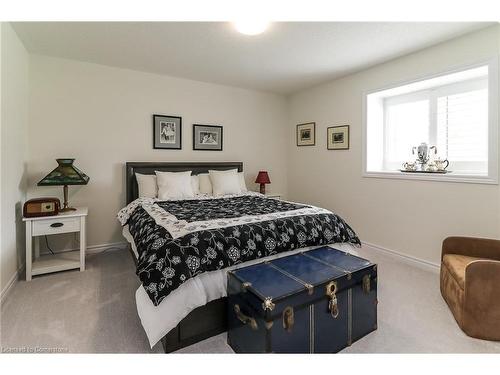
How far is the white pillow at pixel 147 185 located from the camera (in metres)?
3.41

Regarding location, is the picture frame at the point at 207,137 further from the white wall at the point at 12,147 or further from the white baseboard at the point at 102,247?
the white wall at the point at 12,147

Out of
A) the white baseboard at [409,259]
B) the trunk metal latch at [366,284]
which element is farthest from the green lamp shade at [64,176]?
the white baseboard at [409,259]

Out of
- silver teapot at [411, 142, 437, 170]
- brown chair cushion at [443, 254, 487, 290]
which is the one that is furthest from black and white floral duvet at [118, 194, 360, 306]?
silver teapot at [411, 142, 437, 170]

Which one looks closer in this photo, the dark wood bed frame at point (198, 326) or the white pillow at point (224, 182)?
the dark wood bed frame at point (198, 326)

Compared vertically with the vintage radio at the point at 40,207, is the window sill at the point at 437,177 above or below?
above

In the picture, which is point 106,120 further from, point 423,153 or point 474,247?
point 474,247

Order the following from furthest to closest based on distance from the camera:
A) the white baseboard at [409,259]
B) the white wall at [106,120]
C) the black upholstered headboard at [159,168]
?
the black upholstered headboard at [159,168]
the white wall at [106,120]
the white baseboard at [409,259]

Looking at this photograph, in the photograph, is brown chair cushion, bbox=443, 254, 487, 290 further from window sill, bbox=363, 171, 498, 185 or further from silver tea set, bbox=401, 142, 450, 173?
silver tea set, bbox=401, 142, 450, 173

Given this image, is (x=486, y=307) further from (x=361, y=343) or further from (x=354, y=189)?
(x=354, y=189)

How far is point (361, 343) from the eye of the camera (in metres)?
1.75

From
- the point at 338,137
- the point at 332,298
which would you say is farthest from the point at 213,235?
the point at 338,137

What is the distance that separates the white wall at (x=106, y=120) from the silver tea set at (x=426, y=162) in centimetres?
257
